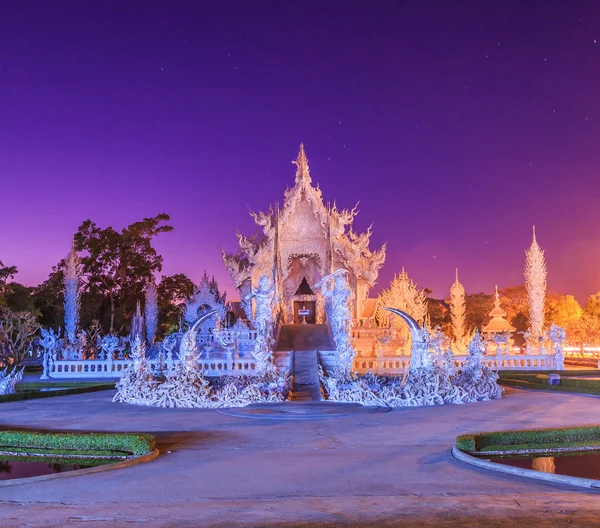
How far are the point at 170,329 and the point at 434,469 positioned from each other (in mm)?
49056

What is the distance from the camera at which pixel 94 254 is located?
155ft

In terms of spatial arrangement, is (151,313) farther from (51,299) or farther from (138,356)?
(138,356)

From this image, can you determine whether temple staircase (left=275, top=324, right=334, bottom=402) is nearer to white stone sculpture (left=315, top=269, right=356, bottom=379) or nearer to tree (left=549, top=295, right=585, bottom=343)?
white stone sculpture (left=315, top=269, right=356, bottom=379)

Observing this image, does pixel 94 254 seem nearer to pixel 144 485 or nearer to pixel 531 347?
pixel 531 347

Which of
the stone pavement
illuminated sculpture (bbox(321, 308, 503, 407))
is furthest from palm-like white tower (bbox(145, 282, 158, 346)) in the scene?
the stone pavement

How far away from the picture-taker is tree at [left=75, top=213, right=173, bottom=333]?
47.4 m

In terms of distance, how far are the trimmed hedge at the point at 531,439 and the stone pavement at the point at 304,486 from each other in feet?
1.59

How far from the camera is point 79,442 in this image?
1080 cm

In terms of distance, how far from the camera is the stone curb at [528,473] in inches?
301

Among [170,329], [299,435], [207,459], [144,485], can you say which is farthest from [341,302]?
[170,329]

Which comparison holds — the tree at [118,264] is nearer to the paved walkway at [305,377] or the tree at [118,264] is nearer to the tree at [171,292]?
the tree at [171,292]

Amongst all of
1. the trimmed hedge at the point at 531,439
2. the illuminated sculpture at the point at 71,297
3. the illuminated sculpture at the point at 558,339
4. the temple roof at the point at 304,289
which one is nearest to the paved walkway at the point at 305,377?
the trimmed hedge at the point at 531,439

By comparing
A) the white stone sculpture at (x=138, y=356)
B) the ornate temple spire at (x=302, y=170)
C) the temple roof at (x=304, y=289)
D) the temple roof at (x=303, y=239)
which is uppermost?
the ornate temple spire at (x=302, y=170)

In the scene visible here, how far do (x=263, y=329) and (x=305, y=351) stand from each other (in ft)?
13.2
